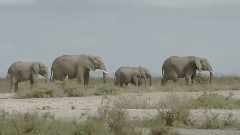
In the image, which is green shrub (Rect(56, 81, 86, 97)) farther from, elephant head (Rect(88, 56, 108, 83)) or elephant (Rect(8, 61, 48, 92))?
elephant (Rect(8, 61, 48, 92))

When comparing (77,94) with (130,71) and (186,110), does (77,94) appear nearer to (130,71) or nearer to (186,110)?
(186,110)

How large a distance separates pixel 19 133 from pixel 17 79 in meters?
24.2

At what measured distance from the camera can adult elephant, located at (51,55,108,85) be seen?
33.9 m

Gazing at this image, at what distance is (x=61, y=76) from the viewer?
112 feet

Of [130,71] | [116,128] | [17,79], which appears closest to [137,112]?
[116,128]

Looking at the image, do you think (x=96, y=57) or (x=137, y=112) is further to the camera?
(x=96, y=57)

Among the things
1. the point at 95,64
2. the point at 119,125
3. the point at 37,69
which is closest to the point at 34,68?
the point at 37,69

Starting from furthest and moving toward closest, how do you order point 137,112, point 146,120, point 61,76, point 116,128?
point 61,76
point 137,112
point 146,120
point 116,128

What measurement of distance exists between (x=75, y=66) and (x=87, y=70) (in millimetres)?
751

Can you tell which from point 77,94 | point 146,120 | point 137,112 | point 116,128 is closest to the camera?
point 116,128

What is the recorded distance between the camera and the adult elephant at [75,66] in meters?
33.9

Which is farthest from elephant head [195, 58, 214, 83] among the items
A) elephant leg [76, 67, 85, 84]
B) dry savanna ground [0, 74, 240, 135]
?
dry savanna ground [0, 74, 240, 135]

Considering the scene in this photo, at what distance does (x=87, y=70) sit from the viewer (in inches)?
1348

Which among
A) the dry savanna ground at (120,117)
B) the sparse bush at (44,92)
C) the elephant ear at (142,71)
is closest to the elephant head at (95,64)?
the elephant ear at (142,71)
